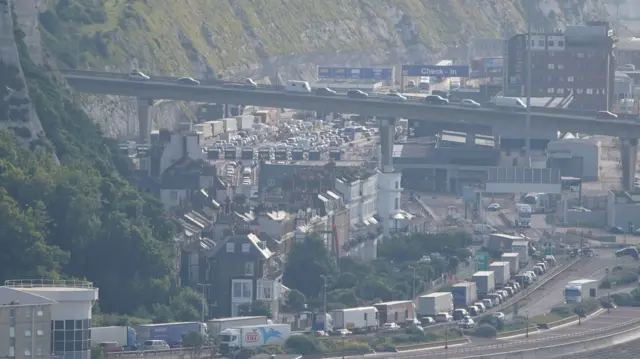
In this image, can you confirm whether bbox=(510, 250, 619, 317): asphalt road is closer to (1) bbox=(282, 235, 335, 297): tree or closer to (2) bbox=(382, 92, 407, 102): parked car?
(1) bbox=(282, 235, 335, 297): tree

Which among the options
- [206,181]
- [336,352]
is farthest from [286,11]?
[336,352]

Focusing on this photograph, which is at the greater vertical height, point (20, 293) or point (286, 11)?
point (286, 11)

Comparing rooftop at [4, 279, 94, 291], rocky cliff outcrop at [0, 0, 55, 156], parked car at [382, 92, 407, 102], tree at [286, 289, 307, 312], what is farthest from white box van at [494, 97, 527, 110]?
rooftop at [4, 279, 94, 291]

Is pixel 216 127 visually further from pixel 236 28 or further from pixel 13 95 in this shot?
pixel 13 95

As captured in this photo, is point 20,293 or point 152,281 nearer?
point 20,293

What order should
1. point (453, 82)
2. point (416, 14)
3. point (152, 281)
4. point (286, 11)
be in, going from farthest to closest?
point (416, 14) < point (286, 11) < point (453, 82) < point (152, 281)

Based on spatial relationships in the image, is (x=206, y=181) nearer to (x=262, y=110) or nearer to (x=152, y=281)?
(x=152, y=281)

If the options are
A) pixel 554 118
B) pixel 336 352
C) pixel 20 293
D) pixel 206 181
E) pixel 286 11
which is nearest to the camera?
pixel 20 293
